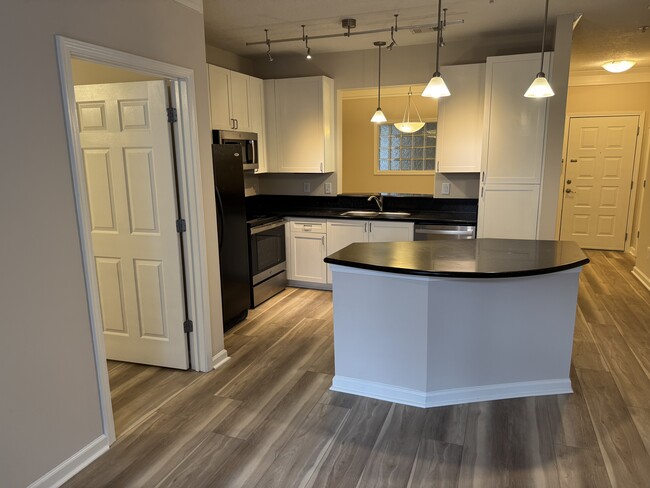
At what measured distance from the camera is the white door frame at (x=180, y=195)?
2.05 m

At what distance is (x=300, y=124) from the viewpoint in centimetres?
496

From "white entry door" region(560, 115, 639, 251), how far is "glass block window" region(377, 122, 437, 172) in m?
2.14

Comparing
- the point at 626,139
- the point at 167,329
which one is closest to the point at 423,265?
the point at 167,329

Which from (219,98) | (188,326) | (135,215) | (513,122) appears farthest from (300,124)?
(188,326)

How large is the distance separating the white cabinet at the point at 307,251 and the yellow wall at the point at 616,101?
15.1 feet

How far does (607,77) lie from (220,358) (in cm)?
668

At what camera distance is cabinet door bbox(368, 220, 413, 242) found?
4547 millimetres

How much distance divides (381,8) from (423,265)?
222 centimetres

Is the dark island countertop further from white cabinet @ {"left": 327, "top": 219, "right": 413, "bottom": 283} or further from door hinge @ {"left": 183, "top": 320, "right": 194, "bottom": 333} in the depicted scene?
white cabinet @ {"left": 327, "top": 219, "right": 413, "bottom": 283}

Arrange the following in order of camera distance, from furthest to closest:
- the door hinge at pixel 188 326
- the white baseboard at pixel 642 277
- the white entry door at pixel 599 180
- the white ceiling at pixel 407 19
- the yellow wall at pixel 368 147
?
the yellow wall at pixel 368 147
the white entry door at pixel 599 180
the white baseboard at pixel 642 277
the white ceiling at pixel 407 19
the door hinge at pixel 188 326

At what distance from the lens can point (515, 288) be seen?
8.59 feet

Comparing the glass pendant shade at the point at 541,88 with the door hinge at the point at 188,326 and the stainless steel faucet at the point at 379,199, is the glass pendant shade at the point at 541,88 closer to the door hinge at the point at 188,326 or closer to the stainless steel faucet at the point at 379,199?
the stainless steel faucet at the point at 379,199

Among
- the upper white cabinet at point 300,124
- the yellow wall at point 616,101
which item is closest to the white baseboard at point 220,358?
the upper white cabinet at point 300,124

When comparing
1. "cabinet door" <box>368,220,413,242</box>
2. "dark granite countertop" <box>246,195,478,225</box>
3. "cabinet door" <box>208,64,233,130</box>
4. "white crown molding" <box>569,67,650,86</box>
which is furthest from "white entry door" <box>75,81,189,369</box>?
"white crown molding" <box>569,67,650,86</box>
